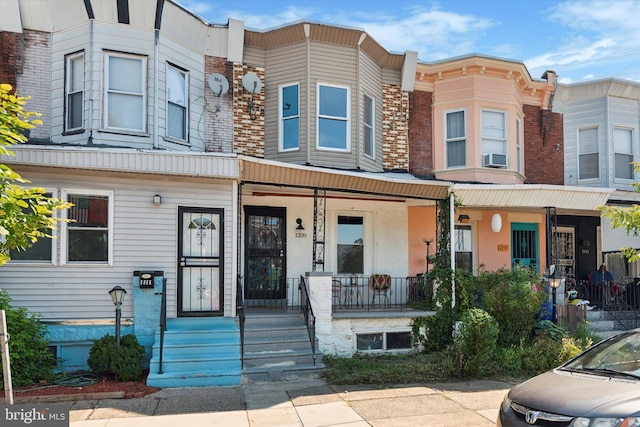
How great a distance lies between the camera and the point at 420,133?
13531 mm

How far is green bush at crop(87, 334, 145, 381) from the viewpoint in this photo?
7.99 metres

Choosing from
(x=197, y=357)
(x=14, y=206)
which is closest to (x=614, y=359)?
(x=197, y=357)

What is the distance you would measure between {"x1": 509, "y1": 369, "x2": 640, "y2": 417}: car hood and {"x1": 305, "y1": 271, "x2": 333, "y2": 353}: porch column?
4.78 metres

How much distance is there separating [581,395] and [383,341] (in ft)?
19.4

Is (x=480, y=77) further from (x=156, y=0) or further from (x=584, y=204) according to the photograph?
(x=156, y=0)

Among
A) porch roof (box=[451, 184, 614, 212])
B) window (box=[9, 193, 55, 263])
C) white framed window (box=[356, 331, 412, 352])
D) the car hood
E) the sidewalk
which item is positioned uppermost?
porch roof (box=[451, 184, 614, 212])

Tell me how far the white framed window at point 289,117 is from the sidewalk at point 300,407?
5.86m

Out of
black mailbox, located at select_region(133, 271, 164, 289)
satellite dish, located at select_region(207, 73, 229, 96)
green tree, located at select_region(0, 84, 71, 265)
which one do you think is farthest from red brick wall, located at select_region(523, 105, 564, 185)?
green tree, located at select_region(0, 84, 71, 265)

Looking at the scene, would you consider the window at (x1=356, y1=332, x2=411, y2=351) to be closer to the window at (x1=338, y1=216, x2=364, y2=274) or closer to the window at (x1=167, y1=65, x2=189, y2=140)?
the window at (x1=338, y1=216, x2=364, y2=274)

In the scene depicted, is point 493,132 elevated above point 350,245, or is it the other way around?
point 493,132

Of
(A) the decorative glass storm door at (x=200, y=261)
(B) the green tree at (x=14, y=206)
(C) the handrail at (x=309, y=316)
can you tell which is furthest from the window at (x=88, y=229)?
(B) the green tree at (x=14, y=206)

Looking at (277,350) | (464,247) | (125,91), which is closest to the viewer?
(277,350)

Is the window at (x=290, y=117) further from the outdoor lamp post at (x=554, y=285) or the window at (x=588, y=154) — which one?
the window at (x=588, y=154)

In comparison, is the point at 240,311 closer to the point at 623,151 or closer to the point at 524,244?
the point at 524,244
